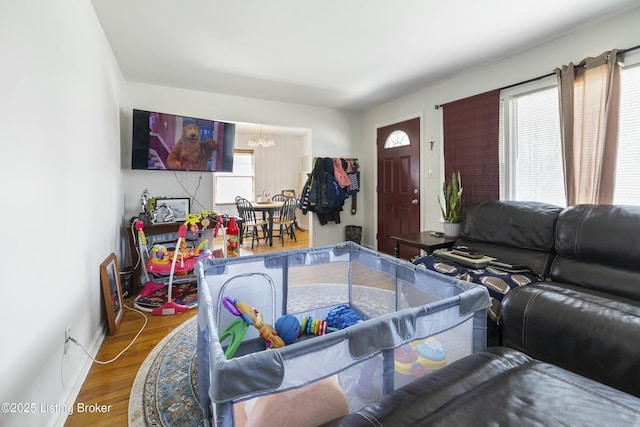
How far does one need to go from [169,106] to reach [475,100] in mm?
3683

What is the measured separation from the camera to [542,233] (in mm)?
2189

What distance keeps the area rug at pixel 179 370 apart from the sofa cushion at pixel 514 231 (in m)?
1.24

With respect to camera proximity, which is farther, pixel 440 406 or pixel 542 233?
pixel 542 233

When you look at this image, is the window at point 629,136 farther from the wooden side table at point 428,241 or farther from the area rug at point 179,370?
the area rug at point 179,370

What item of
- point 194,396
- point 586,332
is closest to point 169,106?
point 194,396

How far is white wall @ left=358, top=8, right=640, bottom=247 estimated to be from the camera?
226 centimetres

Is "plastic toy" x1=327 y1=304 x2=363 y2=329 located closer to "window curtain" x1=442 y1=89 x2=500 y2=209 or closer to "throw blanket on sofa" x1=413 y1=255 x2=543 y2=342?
"throw blanket on sofa" x1=413 y1=255 x2=543 y2=342

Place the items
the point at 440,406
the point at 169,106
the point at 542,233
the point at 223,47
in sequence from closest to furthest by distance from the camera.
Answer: the point at 440,406 < the point at 542,233 < the point at 223,47 < the point at 169,106

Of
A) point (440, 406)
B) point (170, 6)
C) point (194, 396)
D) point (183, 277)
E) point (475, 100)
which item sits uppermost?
point (170, 6)

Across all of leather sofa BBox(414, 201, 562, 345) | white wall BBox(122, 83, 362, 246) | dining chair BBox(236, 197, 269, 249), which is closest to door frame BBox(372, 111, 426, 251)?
white wall BBox(122, 83, 362, 246)

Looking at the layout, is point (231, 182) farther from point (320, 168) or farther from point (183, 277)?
point (183, 277)

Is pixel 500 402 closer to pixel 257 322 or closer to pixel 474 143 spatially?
pixel 257 322

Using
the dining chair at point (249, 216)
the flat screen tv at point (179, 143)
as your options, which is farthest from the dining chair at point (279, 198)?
the flat screen tv at point (179, 143)

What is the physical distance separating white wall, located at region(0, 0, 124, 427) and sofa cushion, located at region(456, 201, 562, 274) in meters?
2.90
